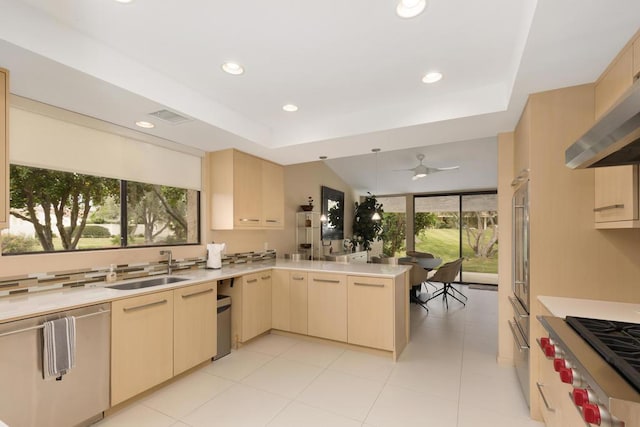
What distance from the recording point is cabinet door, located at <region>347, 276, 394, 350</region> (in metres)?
3.04

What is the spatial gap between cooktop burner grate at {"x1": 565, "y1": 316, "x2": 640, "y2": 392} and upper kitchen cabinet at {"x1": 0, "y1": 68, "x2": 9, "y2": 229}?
9.76 feet

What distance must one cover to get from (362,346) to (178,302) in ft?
6.36

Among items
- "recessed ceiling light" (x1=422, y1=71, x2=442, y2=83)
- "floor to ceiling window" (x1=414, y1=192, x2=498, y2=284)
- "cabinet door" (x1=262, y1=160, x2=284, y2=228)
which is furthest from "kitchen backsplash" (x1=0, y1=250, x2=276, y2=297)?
"floor to ceiling window" (x1=414, y1=192, x2=498, y2=284)

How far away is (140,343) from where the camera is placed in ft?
7.47

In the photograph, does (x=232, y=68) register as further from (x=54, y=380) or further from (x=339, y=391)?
(x=339, y=391)

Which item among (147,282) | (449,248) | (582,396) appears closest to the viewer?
(582,396)

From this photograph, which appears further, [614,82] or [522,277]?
[522,277]

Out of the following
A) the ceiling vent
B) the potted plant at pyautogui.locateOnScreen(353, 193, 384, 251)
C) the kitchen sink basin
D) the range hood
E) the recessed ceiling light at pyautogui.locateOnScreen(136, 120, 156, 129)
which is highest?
the ceiling vent

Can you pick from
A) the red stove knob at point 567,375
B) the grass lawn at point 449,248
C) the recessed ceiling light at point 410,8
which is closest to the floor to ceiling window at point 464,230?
the grass lawn at point 449,248

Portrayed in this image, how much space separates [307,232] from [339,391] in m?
3.32

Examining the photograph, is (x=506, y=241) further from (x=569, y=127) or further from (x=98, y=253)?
(x=98, y=253)

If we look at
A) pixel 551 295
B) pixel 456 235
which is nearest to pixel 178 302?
pixel 551 295

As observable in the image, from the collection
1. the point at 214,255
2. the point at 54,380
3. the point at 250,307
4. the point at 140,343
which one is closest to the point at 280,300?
the point at 250,307

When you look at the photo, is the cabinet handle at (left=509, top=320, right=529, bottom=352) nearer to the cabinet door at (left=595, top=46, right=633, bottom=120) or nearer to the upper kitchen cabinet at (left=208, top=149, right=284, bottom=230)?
the cabinet door at (left=595, top=46, right=633, bottom=120)
